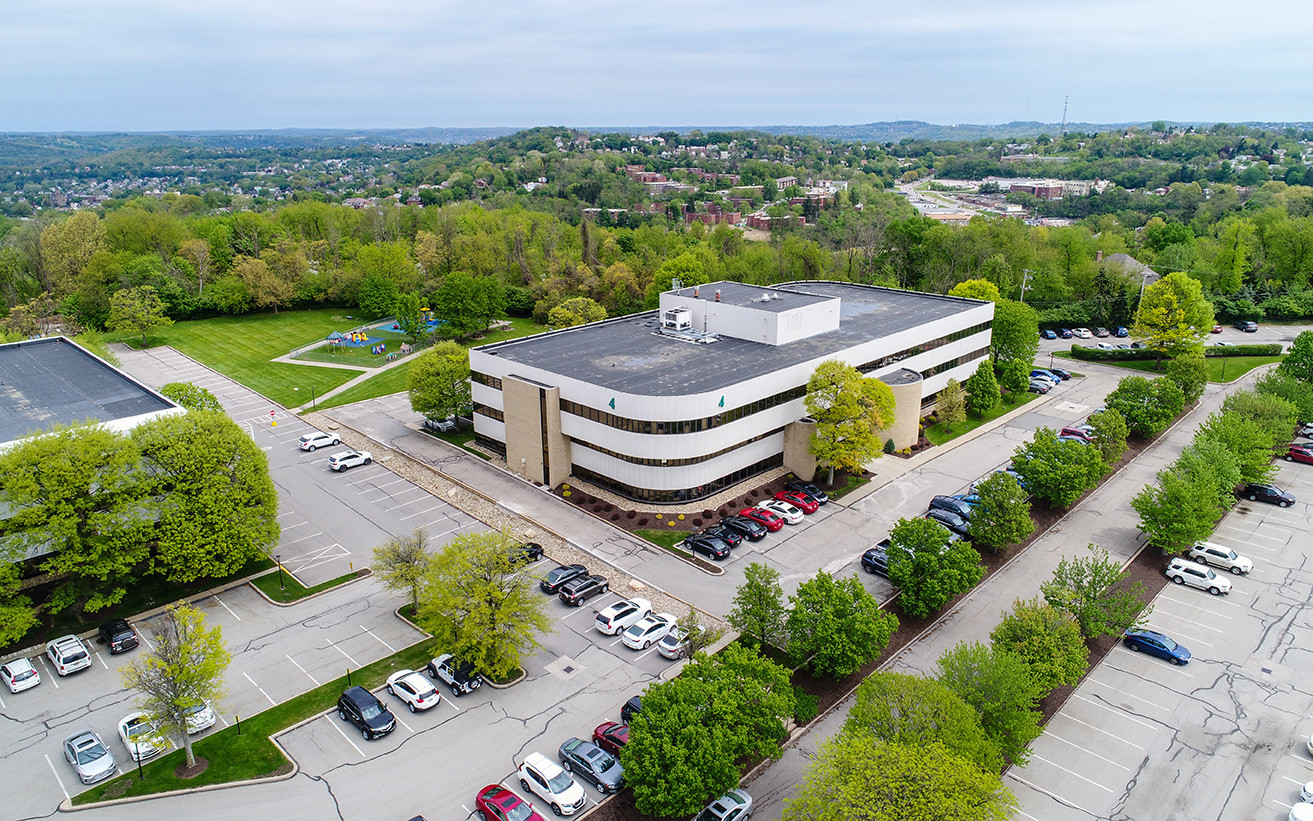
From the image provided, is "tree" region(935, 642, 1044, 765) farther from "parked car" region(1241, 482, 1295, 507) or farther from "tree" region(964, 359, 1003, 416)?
"tree" region(964, 359, 1003, 416)

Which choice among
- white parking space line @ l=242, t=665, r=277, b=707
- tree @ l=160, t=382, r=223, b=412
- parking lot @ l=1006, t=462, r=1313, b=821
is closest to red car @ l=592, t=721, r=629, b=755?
white parking space line @ l=242, t=665, r=277, b=707

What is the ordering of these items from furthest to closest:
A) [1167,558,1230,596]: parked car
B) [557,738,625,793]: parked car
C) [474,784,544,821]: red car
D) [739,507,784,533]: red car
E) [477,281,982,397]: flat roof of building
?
[477,281,982,397]: flat roof of building
[739,507,784,533]: red car
[1167,558,1230,596]: parked car
[557,738,625,793]: parked car
[474,784,544,821]: red car

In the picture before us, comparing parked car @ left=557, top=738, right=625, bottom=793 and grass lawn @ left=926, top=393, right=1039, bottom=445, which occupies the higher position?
grass lawn @ left=926, top=393, right=1039, bottom=445

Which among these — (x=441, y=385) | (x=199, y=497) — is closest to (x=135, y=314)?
(x=441, y=385)

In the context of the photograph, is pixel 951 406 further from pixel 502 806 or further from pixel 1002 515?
pixel 502 806

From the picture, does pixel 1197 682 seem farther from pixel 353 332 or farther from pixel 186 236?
pixel 186 236

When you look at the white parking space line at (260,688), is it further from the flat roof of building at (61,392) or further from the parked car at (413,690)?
the flat roof of building at (61,392)

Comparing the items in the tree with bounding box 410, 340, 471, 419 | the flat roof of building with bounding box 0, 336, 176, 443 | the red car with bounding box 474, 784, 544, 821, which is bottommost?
the red car with bounding box 474, 784, 544, 821

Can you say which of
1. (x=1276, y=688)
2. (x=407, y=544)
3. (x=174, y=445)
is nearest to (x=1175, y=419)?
(x=1276, y=688)
